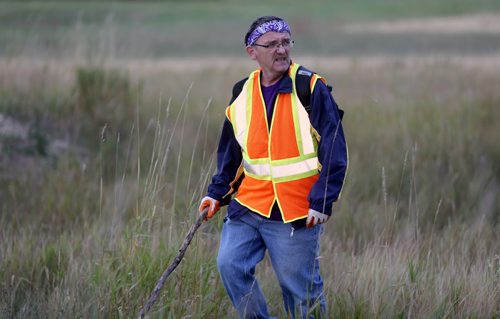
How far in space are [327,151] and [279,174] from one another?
0.88ft

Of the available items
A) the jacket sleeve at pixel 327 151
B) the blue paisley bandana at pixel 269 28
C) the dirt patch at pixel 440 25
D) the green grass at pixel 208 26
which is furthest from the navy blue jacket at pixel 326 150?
the dirt patch at pixel 440 25

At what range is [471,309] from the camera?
5008 millimetres

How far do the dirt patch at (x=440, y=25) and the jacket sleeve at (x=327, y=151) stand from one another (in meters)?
26.5

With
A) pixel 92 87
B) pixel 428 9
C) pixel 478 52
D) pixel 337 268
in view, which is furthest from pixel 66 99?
pixel 428 9

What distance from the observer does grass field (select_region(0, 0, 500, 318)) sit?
16.8ft

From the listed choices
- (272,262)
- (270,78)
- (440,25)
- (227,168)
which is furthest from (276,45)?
(440,25)

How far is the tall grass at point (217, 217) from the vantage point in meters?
5.08

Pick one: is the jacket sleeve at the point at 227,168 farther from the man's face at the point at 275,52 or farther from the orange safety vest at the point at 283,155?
the man's face at the point at 275,52

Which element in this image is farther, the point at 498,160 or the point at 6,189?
the point at 498,160

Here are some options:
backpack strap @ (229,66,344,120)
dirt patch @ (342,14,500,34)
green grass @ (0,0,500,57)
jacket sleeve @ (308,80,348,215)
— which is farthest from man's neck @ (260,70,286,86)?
dirt patch @ (342,14,500,34)

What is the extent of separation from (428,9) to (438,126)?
1412 inches

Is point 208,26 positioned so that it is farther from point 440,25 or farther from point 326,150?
point 326,150

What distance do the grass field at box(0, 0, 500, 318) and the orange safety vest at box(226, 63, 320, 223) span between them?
25.9 inches

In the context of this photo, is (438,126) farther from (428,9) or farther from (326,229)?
(428,9)
